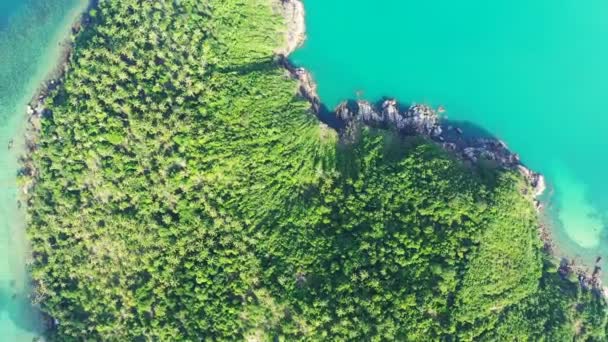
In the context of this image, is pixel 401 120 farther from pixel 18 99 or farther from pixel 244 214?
pixel 18 99

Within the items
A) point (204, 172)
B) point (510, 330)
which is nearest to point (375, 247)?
point (510, 330)

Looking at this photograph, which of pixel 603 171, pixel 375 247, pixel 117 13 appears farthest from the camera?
pixel 603 171

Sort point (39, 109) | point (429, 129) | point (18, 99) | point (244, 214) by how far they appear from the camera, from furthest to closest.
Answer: point (18, 99), point (429, 129), point (39, 109), point (244, 214)

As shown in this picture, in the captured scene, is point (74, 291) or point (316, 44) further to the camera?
point (316, 44)

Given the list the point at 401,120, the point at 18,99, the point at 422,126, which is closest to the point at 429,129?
the point at 422,126

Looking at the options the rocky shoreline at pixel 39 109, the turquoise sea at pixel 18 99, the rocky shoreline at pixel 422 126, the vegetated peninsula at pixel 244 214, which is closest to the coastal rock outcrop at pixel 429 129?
the rocky shoreline at pixel 422 126

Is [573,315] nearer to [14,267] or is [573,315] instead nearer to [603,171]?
[603,171]

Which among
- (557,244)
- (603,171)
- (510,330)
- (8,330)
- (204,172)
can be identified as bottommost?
(8,330)
